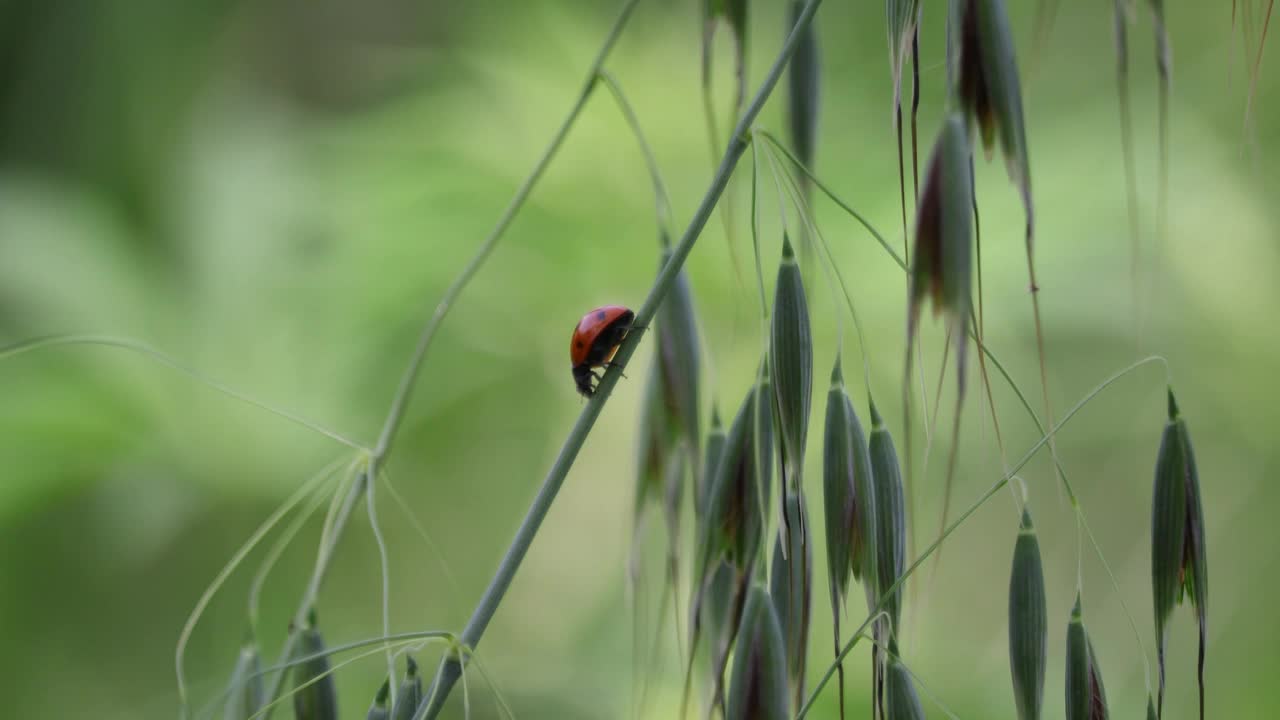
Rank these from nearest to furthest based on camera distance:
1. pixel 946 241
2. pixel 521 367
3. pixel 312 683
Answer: pixel 946 241 < pixel 312 683 < pixel 521 367

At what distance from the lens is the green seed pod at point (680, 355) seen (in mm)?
400

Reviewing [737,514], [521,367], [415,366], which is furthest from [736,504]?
[521,367]

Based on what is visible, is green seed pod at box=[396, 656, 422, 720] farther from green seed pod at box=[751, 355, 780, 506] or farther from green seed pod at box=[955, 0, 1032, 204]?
green seed pod at box=[955, 0, 1032, 204]

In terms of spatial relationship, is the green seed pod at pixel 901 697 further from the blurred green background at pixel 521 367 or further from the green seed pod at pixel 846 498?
the blurred green background at pixel 521 367

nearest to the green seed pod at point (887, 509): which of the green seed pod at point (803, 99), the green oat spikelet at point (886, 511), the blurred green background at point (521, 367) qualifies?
the green oat spikelet at point (886, 511)

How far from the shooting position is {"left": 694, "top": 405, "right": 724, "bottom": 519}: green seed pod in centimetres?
37

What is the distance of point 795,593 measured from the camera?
318mm

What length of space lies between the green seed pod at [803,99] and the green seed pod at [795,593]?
0.14 m

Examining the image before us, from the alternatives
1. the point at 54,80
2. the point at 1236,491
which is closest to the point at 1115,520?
the point at 1236,491

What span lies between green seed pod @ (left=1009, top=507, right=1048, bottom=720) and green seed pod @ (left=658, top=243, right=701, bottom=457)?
0.13 m

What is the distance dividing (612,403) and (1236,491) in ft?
2.43

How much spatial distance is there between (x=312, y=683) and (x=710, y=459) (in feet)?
0.56

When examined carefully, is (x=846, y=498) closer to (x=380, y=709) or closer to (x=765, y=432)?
(x=765, y=432)

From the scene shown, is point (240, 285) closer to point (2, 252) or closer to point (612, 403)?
point (2, 252)
